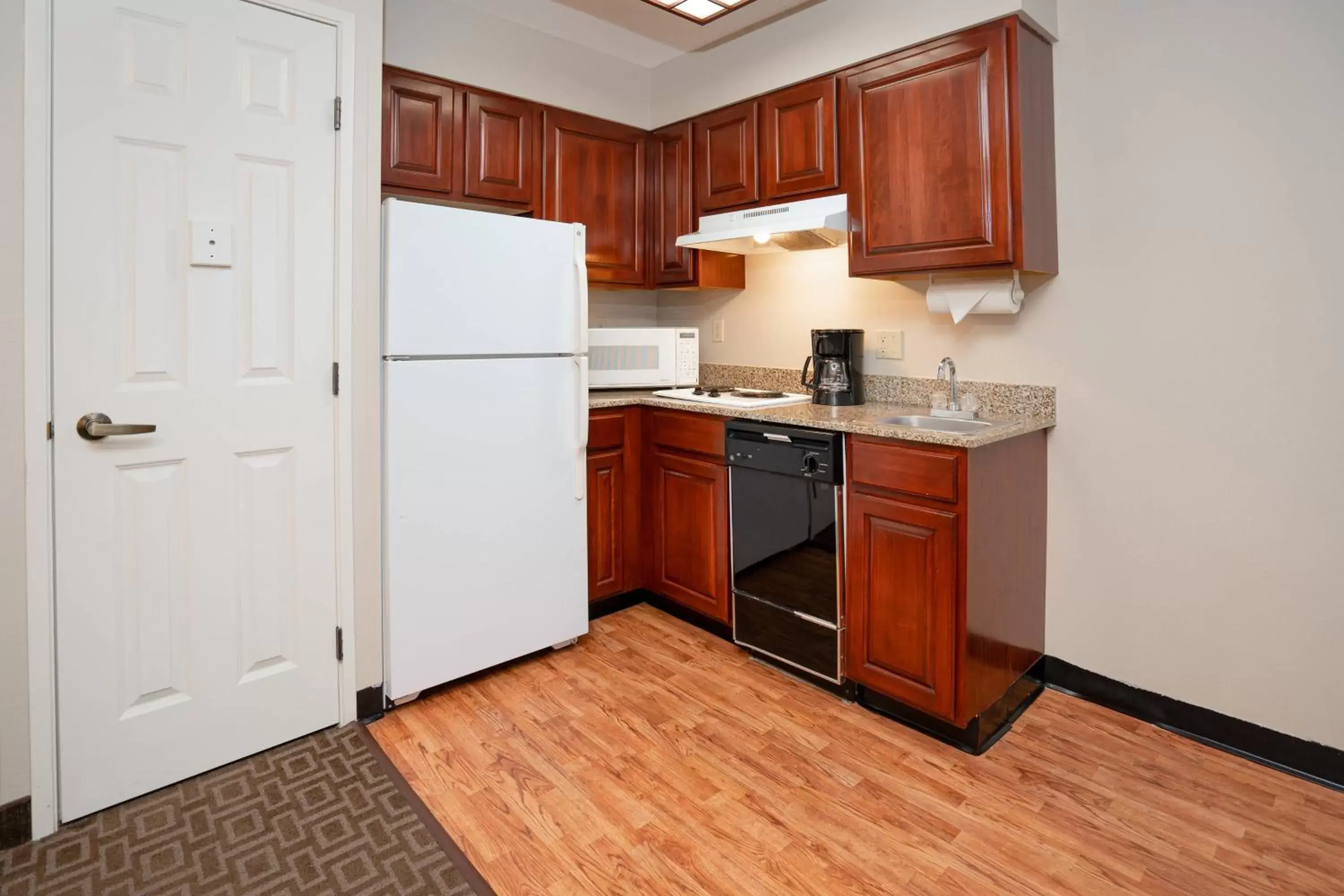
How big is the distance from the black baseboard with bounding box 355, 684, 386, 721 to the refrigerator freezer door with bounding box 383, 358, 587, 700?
4 centimetres

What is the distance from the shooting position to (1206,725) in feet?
7.14

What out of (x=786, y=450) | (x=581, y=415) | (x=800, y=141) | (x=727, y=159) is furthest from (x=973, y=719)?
(x=727, y=159)

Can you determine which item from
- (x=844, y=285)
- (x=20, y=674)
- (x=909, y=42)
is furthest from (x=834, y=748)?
(x=909, y=42)

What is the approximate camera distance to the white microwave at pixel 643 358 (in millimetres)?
3260

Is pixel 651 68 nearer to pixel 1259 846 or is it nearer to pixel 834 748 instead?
pixel 834 748

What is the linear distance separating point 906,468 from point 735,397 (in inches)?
41.1

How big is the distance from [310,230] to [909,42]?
6.54ft

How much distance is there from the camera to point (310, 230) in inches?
82.4

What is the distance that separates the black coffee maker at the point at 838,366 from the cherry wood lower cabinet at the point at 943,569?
24.6 inches

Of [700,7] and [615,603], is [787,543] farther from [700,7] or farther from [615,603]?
[700,7]

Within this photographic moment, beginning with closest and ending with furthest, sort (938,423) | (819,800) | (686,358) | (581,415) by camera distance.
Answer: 1. (819,800)
2. (938,423)
3. (581,415)
4. (686,358)

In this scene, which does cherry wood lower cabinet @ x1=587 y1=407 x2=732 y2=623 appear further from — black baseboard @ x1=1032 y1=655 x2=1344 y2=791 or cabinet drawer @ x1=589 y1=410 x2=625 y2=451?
black baseboard @ x1=1032 y1=655 x2=1344 y2=791

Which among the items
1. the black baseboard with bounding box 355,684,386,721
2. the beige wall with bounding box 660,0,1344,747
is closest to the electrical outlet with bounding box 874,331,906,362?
the beige wall with bounding box 660,0,1344,747

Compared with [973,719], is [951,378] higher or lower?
higher
